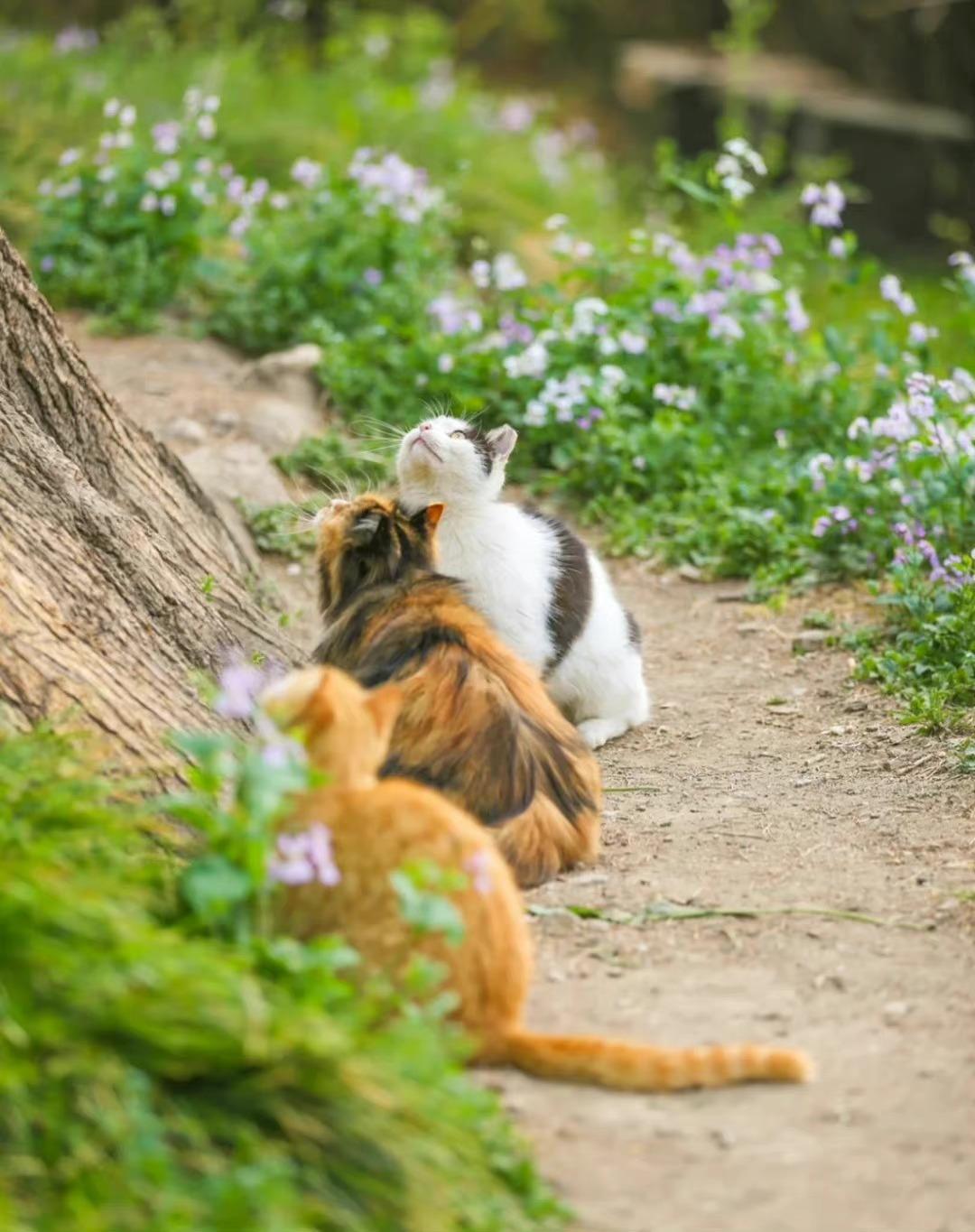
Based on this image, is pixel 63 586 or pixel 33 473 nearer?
pixel 63 586

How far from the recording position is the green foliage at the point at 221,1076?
8.41 ft

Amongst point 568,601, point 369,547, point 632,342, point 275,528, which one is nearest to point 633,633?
point 568,601

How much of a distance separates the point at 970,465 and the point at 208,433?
3058 millimetres

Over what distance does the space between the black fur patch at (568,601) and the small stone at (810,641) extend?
1091 millimetres

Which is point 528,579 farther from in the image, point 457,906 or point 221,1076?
point 221,1076

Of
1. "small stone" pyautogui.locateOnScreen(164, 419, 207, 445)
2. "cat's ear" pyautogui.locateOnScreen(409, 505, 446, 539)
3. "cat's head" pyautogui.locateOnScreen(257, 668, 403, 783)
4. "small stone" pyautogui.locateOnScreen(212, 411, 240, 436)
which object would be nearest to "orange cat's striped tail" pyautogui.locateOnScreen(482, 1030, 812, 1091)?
"cat's head" pyautogui.locateOnScreen(257, 668, 403, 783)

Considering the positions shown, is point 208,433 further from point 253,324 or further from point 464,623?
point 464,623

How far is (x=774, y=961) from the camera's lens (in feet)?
12.5

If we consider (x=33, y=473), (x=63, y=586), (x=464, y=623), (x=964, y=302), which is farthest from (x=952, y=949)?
(x=964, y=302)

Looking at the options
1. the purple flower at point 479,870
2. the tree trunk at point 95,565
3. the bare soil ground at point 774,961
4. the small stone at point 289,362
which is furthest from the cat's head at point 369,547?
the small stone at point 289,362

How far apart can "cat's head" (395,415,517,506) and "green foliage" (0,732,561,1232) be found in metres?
2.62

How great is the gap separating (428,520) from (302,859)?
190 cm

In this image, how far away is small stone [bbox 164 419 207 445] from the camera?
7078 millimetres

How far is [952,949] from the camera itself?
3881mm
